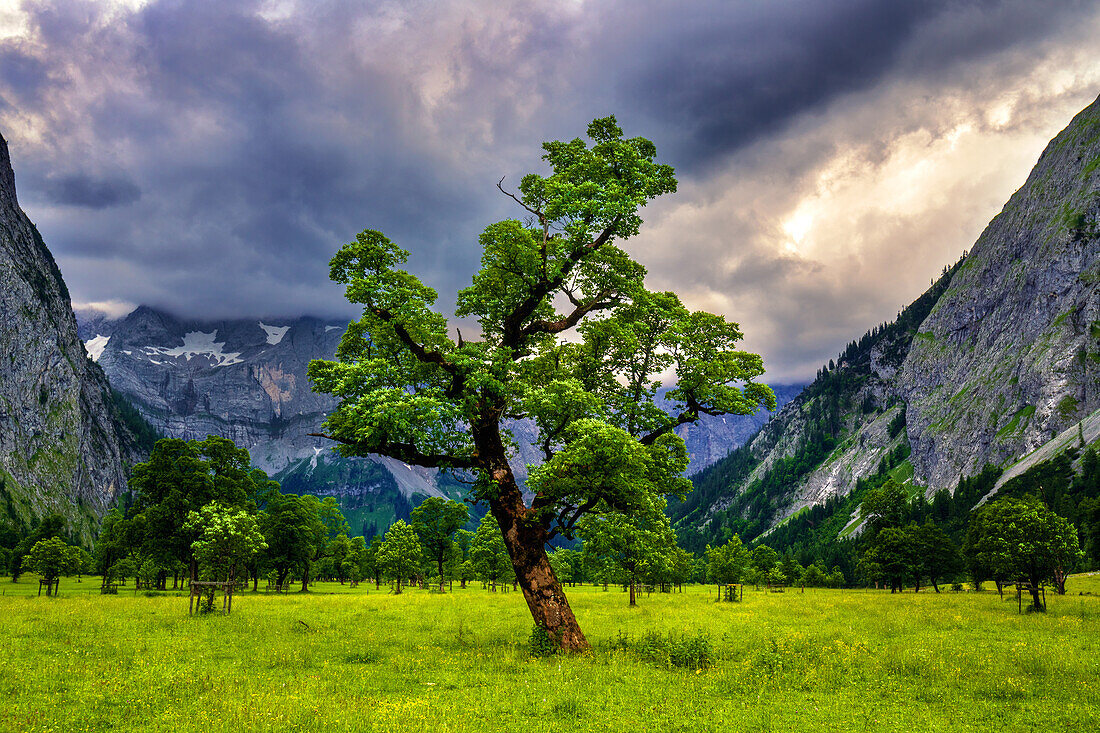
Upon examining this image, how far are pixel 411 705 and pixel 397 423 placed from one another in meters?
8.12

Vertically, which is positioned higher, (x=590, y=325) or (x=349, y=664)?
(x=590, y=325)

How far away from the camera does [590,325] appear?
22.8 meters

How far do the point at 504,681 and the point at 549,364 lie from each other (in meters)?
12.0

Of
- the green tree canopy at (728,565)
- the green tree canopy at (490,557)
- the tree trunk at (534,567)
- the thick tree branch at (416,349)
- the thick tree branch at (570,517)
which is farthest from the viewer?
the green tree canopy at (728,565)

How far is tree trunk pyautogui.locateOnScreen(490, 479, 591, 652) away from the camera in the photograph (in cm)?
2070

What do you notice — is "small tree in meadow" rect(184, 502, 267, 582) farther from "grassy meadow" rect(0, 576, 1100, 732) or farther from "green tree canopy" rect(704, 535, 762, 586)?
"green tree canopy" rect(704, 535, 762, 586)

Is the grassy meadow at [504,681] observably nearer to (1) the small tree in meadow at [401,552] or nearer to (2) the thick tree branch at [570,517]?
(2) the thick tree branch at [570,517]

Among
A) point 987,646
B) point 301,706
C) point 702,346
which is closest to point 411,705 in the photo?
point 301,706

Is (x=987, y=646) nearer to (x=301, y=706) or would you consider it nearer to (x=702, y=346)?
(x=702, y=346)

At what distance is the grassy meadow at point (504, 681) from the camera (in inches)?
500

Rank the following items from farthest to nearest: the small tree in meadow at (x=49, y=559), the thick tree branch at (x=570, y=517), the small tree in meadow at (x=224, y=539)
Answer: the small tree in meadow at (x=49, y=559)
the small tree in meadow at (x=224, y=539)
the thick tree branch at (x=570, y=517)

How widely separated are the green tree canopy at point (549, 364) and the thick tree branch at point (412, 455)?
0.20ft

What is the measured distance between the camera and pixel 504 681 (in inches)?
647

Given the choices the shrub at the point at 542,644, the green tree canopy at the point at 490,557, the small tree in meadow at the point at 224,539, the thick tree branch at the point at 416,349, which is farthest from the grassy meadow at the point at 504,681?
the green tree canopy at the point at 490,557
